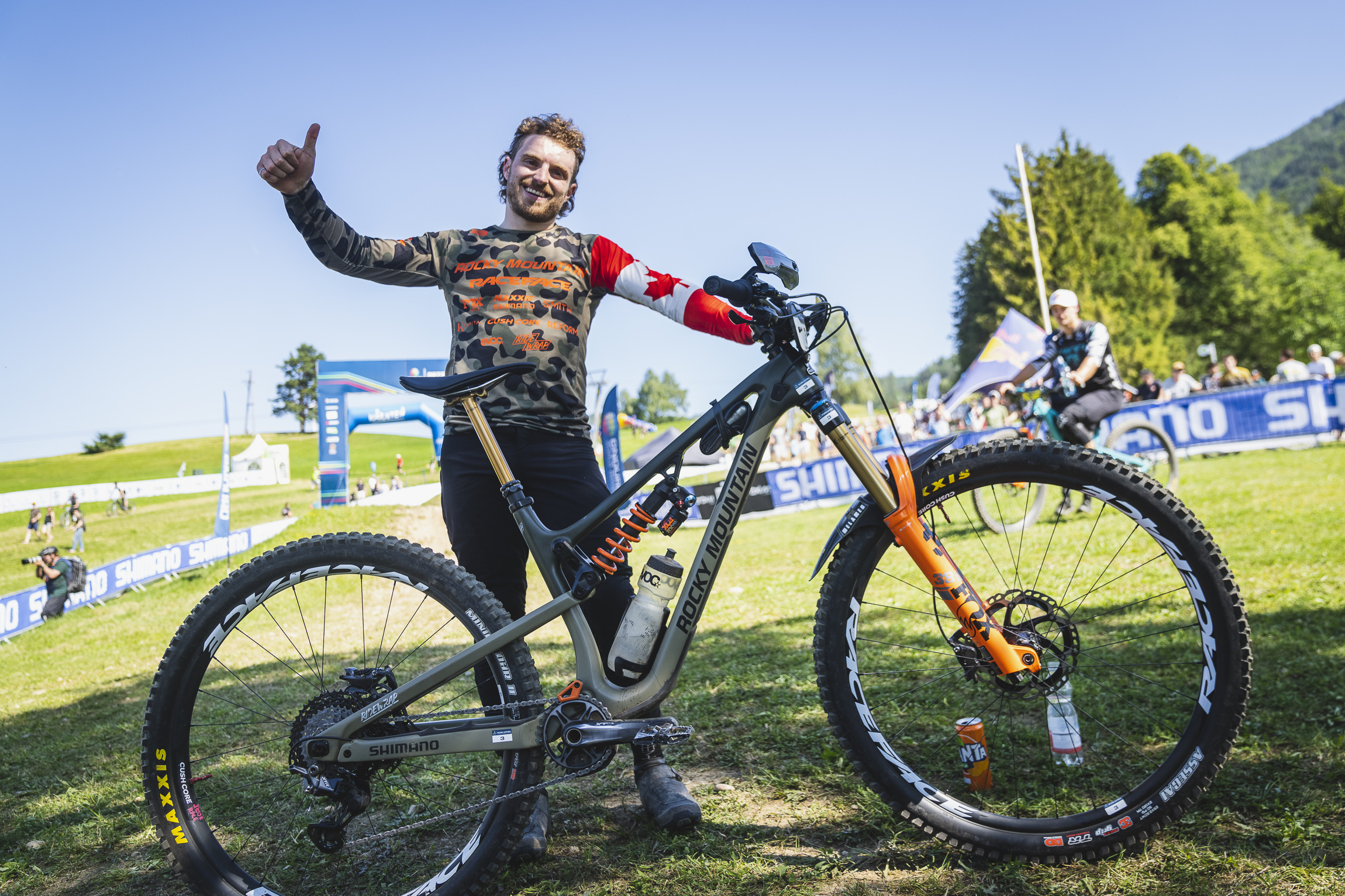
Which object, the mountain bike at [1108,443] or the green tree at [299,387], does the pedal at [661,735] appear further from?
the green tree at [299,387]

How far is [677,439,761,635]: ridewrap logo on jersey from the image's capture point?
7.54 ft

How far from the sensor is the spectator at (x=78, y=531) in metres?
12.7

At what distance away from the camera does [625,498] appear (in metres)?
2.36

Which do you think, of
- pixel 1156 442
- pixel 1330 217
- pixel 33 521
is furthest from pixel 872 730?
pixel 1330 217

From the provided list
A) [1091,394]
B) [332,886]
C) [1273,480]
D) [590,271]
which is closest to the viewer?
[332,886]

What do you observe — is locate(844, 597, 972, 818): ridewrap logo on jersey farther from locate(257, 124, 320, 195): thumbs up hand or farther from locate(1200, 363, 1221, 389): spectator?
locate(1200, 363, 1221, 389): spectator

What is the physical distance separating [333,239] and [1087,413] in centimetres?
672

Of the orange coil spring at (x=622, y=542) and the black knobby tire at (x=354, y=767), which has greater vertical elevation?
the orange coil spring at (x=622, y=542)

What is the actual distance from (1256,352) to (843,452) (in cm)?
5833

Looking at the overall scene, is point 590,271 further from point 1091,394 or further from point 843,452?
point 1091,394

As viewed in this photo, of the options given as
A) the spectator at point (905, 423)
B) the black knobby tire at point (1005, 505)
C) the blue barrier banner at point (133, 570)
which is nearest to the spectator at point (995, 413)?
the spectator at point (905, 423)

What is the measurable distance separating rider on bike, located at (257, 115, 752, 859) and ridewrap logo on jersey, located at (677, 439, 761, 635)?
31 cm

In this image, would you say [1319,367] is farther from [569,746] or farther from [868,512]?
[569,746]

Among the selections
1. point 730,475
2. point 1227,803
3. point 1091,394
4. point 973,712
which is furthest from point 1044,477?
point 1091,394
